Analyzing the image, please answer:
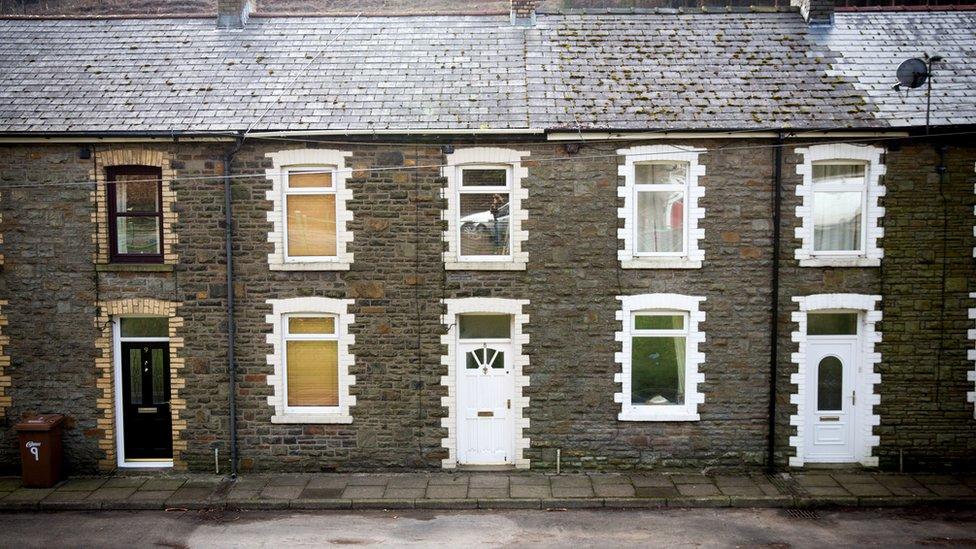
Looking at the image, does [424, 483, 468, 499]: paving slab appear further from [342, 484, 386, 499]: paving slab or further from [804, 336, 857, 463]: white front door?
[804, 336, 857, 463]: white front door

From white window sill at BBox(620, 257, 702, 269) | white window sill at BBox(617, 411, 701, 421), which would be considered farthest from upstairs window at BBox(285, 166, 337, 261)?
white window sill at BBox(617, 411, 701, 421)

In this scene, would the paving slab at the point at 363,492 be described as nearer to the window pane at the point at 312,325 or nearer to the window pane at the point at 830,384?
the window pane at the point at 312,325

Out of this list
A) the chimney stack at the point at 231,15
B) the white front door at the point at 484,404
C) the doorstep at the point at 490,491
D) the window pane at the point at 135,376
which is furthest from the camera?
the chimney stack at the point at 231,15

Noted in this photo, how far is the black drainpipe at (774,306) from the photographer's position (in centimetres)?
1321

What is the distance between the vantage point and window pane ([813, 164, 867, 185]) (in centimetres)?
1353

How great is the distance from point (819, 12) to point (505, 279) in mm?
8860

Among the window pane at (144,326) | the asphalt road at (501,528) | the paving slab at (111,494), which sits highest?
the window pane at (144,326)

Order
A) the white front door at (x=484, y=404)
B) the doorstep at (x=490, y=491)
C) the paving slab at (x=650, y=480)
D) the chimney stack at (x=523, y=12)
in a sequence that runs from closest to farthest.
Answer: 1. the doorstep at (x=490, y=491)
2. the paving slab at (x=650, y=480)
3. the white front door at (x=484, y=404)
4. the chimney stack at (x=523, y=12)

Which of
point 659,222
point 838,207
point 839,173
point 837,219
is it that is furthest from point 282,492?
point 839,173

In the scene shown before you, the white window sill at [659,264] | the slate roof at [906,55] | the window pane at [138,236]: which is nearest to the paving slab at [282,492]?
the window pane at [138,236]

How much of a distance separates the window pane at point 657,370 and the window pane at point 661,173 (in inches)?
114

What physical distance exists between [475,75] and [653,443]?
7805 mm

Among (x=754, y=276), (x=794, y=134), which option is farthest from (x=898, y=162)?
(x=754, y=276)

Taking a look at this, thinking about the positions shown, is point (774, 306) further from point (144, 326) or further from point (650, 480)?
point (144, 326)
